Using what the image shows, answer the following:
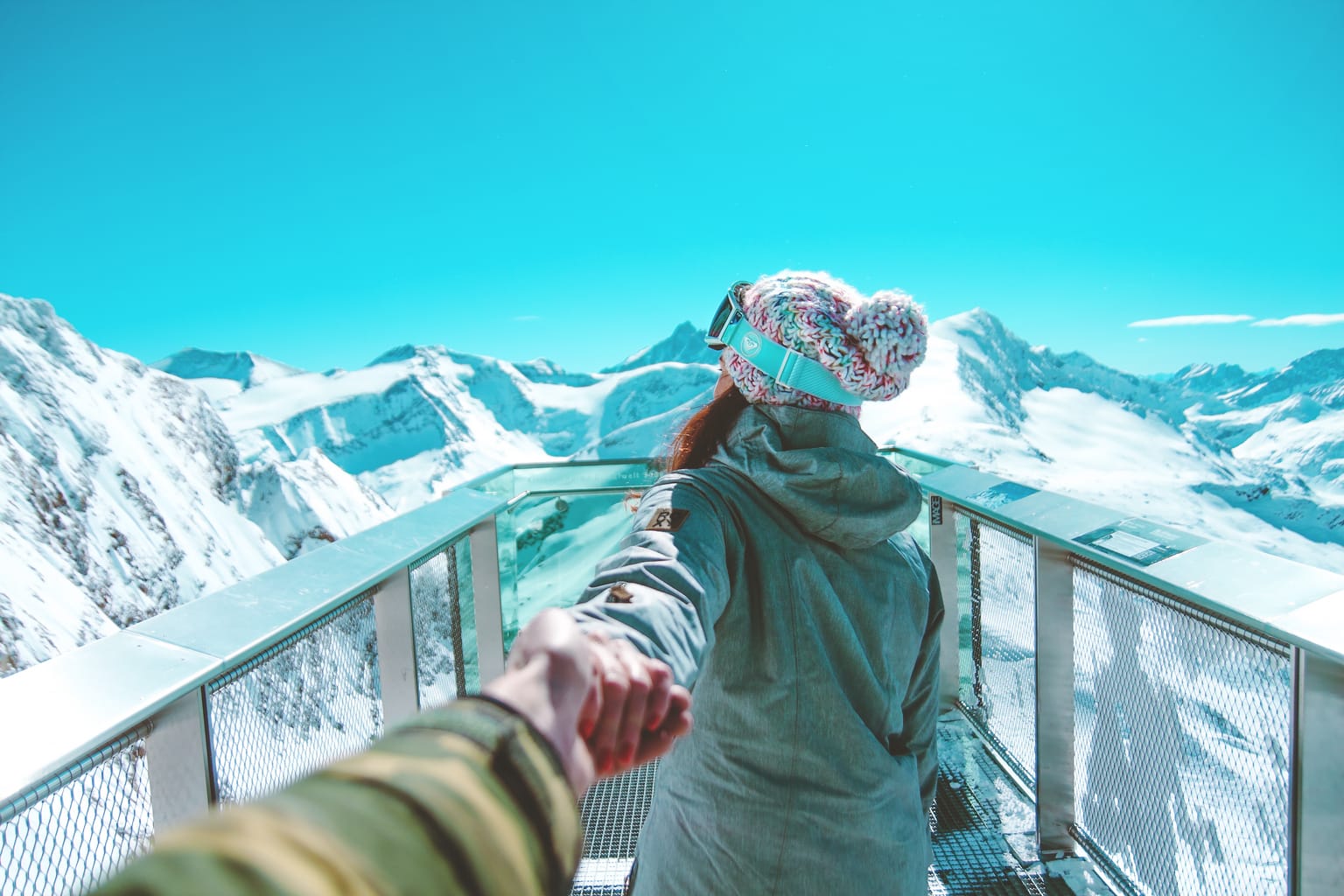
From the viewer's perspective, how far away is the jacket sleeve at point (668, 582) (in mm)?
647

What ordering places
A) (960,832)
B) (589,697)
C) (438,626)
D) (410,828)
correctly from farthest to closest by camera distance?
(960,832)
(438,626)
(589,697)
(410,828)

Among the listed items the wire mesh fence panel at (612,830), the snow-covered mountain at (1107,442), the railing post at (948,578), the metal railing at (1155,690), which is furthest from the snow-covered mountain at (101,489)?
the snow-covered mountain at (1107,442)

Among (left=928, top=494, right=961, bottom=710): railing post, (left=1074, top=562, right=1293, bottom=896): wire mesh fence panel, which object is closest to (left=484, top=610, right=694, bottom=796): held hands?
(left=1074, top=562, right=1293, bottom=896): wire mesh fence panel

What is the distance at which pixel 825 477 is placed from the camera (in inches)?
40.2

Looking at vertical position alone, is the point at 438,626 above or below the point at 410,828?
below

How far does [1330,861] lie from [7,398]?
69738 millimetres

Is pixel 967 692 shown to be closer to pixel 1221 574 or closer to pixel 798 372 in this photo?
pixel 1221 574

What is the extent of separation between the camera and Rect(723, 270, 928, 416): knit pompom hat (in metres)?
1.16

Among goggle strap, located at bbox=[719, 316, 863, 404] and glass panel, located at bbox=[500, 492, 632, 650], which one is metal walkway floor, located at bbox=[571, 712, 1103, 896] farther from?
goggle strap, located at bbox=[719, 316, 863, 404]

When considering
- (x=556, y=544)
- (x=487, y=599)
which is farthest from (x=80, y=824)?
(x=556, y=544)

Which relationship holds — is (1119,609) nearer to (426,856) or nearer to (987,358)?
(426,856)

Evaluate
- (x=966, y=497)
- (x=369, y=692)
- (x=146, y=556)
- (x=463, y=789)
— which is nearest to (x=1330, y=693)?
(x=966, y=497)

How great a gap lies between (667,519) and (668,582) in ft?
0.41

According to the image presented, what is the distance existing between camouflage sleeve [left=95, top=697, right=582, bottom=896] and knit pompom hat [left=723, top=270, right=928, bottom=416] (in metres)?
0.88
